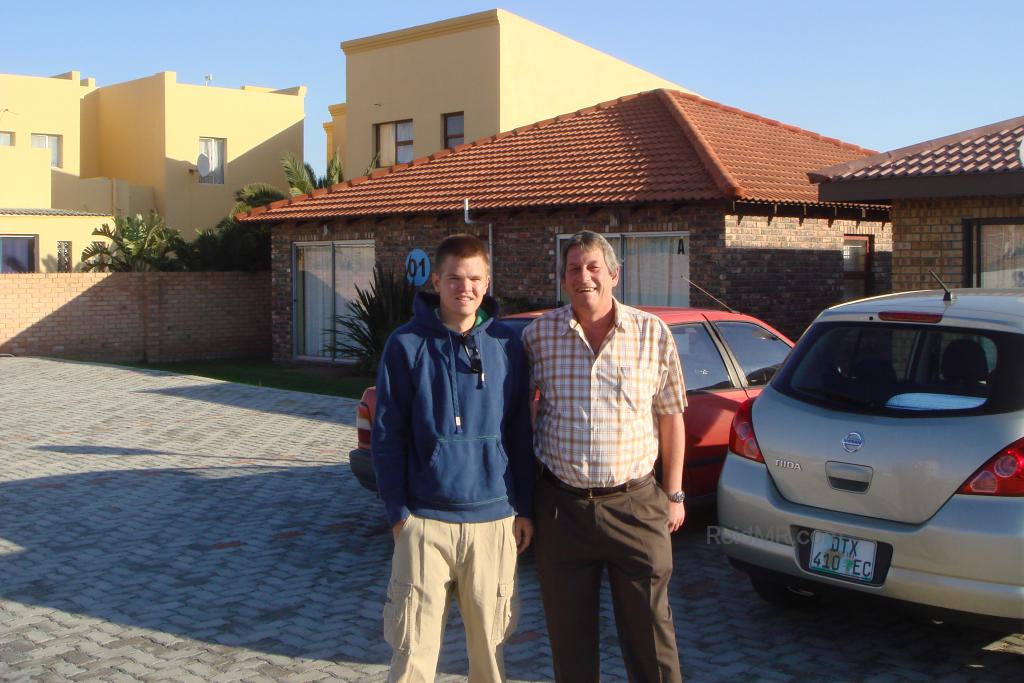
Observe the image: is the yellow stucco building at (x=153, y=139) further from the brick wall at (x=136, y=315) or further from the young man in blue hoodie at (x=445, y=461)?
the young man in blue hoodie at (x=445, y=461)

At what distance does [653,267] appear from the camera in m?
16.9

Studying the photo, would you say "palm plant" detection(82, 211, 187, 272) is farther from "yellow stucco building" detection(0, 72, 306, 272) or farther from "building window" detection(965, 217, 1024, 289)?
"building window" detection(965, 217, 1024, 289)

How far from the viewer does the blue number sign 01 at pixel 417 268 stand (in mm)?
18203

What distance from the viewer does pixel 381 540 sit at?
24.9 ft

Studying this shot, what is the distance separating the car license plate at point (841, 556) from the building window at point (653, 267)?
11236 mm

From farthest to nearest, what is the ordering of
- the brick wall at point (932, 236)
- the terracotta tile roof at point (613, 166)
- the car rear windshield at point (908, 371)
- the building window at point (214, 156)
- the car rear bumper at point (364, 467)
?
the building window at point (214, 156) → the terracotta tile roof at point (613, 166) → the brick wall at point (932, 236) → the car rear bumper at point (364, 467) → the car rear windshield at point (908, 371)

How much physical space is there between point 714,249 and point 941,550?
1165 centimetres

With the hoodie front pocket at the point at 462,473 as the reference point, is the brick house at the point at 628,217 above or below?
above

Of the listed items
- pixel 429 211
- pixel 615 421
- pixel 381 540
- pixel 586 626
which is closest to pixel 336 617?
pixel 381 540

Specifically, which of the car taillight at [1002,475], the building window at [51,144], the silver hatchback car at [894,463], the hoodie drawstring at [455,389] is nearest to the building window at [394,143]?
the building window at [51,144]

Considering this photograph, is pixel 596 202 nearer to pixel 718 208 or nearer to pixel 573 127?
pixel 718 208

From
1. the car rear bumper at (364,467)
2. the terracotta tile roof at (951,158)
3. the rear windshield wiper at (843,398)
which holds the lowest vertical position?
the car rear bumper at (364,467)

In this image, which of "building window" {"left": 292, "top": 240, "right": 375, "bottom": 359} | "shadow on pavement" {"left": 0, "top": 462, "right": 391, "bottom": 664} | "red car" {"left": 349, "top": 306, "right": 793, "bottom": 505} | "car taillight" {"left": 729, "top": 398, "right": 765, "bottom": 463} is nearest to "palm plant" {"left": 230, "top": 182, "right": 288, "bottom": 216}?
"building window" {"left": 292, "top": 240, "right": 375, "bottom": 359}

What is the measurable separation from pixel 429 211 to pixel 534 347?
15545 millimetres
